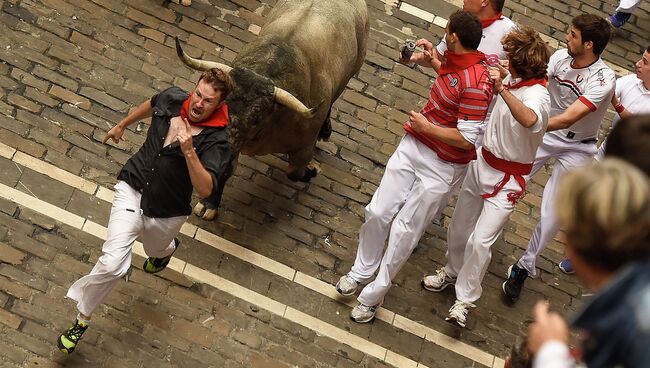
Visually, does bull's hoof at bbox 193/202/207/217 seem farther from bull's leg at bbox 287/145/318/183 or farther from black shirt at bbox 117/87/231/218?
black shirt at bbox 117/87/231/218

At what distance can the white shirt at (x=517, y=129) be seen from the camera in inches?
320

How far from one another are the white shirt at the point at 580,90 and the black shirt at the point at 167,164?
3.76m

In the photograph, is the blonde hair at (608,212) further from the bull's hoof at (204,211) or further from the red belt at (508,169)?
the bull's hoof at (204,211)

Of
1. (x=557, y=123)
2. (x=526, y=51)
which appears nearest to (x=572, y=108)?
(x=557, y=123)

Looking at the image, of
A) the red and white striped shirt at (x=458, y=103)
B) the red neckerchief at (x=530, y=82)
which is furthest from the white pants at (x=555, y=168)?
the red neckerchief at (x=530, y=82)

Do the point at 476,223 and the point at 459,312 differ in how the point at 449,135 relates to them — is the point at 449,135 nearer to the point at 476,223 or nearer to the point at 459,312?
the point at 476,223

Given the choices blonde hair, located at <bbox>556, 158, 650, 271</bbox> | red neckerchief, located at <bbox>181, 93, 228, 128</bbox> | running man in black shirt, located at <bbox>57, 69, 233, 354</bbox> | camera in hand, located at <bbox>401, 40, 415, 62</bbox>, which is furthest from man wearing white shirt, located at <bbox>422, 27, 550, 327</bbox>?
blonde hair, located at <bbox>556, 158, 650, 271</bbox>

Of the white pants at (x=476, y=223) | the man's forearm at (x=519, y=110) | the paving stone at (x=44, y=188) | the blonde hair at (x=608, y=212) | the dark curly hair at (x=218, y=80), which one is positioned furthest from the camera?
the paving stone at (x=44, y=188)

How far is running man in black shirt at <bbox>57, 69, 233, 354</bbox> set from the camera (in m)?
7.50

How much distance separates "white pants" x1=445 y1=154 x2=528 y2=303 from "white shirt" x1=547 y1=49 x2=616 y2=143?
112cm

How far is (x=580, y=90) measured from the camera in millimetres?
9281

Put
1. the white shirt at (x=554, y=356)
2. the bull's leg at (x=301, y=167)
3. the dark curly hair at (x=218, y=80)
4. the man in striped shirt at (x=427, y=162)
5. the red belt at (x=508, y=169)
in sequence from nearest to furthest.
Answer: the white shirt at (x=554, y=356)
the dark curly hair at (x=218, y=80)
the man in striped shirt at (x=427, y=162)
the red belt at (x=508, y=169)
the bull's leg at (x=301, y=167)

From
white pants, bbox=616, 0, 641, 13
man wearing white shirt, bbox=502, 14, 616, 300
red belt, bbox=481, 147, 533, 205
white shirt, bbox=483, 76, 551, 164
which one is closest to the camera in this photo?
white shirt, bbox=483, 76, 551, 164

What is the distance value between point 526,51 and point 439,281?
297 cm
